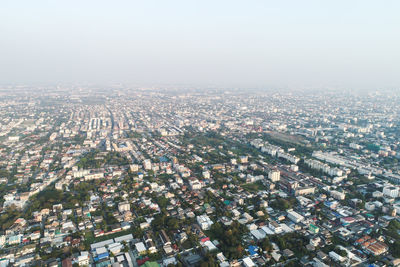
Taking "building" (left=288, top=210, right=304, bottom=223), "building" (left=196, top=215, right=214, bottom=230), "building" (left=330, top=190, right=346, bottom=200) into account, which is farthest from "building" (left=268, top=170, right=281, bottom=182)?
"building" (left=196, top=215, right=214, bottom=230)

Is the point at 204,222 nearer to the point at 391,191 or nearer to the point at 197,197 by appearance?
the point at 197,197

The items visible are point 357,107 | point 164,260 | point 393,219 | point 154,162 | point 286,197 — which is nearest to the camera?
point 164,260

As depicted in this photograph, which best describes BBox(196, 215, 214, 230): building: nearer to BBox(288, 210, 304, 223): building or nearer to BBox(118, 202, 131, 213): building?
BBox(118, 202, 131, 213): building

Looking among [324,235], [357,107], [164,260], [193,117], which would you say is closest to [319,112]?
[357,107]

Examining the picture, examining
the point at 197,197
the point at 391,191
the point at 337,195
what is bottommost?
the point at 197,197

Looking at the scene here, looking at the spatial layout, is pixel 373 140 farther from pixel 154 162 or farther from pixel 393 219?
pixel 154 162

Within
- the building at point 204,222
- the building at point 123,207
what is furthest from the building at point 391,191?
the building at point 123,207

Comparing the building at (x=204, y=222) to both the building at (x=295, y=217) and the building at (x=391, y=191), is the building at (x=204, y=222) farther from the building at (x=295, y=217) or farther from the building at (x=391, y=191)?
the building at (x=391, y=191)

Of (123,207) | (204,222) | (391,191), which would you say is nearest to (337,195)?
(391,191)
